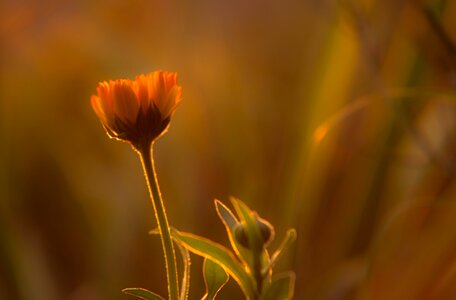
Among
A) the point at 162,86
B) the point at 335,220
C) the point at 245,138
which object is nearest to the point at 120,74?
the point at 245,138

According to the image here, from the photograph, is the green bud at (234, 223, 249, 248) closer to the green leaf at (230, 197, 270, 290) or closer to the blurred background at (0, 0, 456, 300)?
the green leaf at (230, 197, 270, 290)

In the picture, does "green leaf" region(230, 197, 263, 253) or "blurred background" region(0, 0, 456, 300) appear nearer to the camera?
"green leaf" region(230, 197, 263, 253)

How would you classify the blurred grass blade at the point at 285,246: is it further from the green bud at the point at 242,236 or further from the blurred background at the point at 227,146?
the blurred background at the point at 227,146

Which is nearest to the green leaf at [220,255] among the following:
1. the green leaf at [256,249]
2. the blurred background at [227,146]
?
the green leaf at [256,249]

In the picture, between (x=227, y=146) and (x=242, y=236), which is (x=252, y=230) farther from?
(x=227, y=146)

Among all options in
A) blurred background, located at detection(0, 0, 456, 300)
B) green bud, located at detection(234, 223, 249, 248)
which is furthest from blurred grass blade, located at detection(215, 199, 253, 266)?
blurred background, located at detection(0, 0, 456, 300)

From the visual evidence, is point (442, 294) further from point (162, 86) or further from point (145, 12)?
point (145, 12)

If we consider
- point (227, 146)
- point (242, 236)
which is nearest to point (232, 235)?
point (242, 236)
